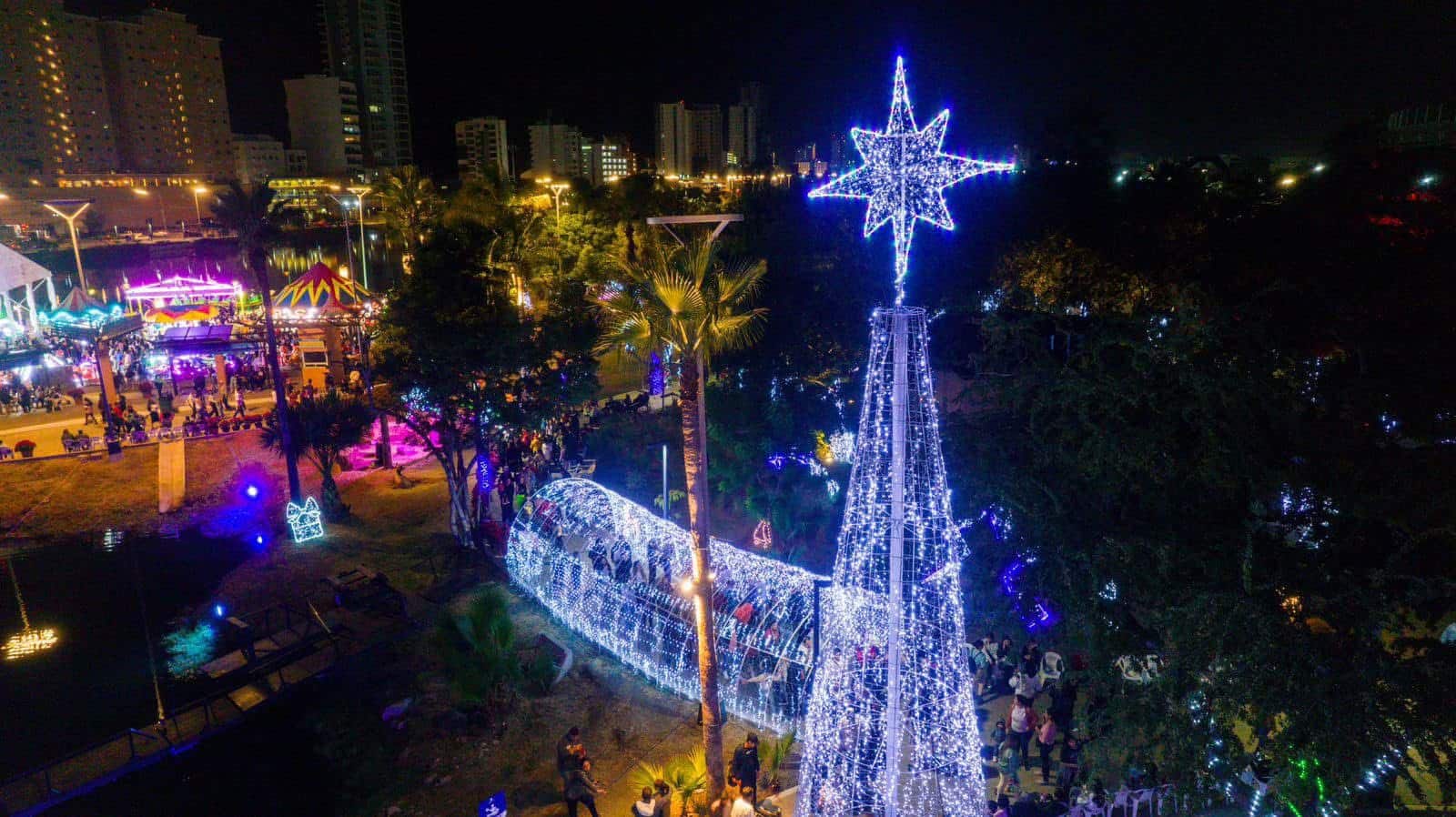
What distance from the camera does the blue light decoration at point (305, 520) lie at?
60.0ft

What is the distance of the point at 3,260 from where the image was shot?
2981cm

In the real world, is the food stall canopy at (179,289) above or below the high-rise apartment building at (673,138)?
below

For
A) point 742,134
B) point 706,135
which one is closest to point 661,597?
point 706,135

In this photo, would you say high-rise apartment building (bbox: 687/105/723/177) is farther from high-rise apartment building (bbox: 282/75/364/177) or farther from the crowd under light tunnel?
the crowd under light tunnel

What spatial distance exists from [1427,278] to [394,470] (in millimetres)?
23049

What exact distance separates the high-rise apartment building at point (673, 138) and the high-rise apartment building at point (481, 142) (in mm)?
26635

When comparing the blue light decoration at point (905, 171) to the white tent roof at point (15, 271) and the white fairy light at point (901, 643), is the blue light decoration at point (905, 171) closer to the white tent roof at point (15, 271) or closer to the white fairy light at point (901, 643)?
the white fairy light at point (901, 643)

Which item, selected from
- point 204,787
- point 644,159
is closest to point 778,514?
point 204,787

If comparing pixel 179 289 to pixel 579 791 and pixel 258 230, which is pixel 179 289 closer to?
pixel 258 230

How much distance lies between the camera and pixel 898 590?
24.2 ft

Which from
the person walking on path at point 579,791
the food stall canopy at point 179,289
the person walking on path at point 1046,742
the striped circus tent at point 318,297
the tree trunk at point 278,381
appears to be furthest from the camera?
the food stall canopy at point 179,289

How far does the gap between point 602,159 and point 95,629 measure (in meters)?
119

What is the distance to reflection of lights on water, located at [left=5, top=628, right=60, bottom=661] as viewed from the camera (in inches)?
573

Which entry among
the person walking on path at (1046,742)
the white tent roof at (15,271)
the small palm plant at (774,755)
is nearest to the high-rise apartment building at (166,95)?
the white tent roof at (15,271)
